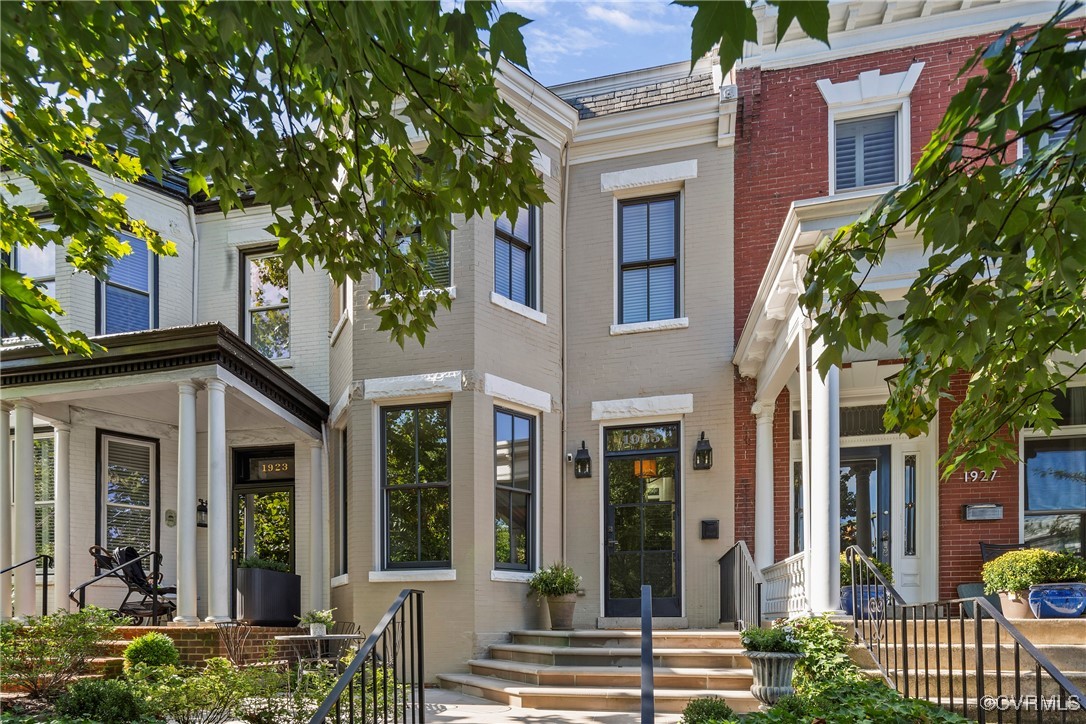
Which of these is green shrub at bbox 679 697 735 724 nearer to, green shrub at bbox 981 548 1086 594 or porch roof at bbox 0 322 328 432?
green shrub at bbox 981 548 1086 594

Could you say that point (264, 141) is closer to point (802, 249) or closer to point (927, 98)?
point (802, 249)

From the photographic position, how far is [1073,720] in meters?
5.95

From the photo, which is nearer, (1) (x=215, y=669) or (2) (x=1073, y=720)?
(2) (x=1073, y=720)

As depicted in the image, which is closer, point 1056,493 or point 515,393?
point 1056,493

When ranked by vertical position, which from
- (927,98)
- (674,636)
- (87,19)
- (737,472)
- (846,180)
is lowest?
(674,636)

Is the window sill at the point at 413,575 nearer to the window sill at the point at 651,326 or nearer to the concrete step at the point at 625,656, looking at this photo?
the concrete step at the point at 625,656

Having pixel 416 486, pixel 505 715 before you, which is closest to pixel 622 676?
pixel 505 715

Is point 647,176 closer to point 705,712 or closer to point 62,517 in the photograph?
point 705,712

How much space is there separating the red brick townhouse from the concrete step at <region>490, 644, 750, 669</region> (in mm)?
1466

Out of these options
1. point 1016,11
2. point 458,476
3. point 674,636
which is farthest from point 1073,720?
point 1016,11

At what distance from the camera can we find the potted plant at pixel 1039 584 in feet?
25.1

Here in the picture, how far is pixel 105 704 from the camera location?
6.62 m

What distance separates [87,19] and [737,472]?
8.04 meters

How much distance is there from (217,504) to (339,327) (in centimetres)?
269
